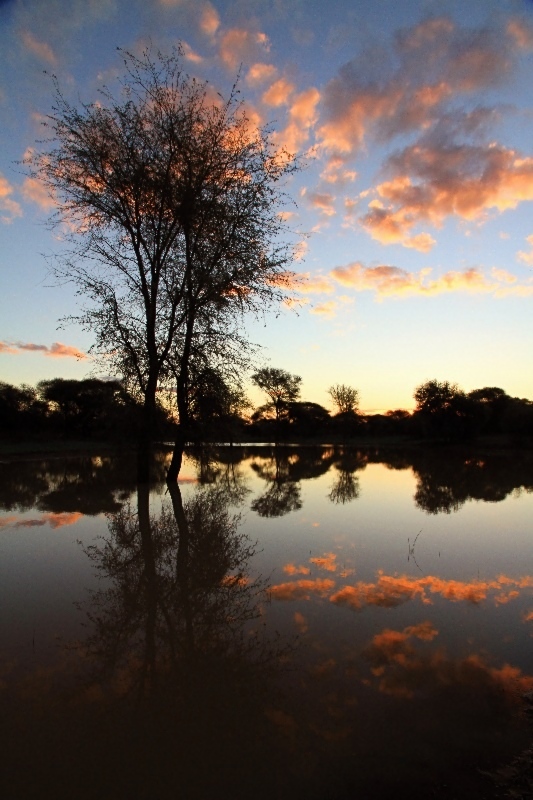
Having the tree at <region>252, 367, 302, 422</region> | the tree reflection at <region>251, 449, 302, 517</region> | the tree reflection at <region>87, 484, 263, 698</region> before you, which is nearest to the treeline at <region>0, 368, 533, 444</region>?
the tree at <region>252, 367, 302, 422</region>

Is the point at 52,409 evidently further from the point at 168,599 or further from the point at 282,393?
the point at 168,599

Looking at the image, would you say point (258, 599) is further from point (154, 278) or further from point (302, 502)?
point (154, 278)

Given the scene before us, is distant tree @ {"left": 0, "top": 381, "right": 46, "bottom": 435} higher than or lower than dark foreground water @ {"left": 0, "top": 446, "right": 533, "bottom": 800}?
higher

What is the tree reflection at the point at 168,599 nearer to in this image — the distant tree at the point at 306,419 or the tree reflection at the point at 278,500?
the tree reflection at the point at 278,500

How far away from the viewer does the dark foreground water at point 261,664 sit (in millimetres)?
2717

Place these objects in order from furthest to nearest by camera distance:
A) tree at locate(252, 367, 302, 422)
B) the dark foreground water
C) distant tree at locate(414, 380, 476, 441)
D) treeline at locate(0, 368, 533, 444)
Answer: tree at locate(252, 367, 302, 422) → distant tree at locate(414, 380, 476, 441) → treeline at locate(0, 368, 533, 444) → the dark foreground water

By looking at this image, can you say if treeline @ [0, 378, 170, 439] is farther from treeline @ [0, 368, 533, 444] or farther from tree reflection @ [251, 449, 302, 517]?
tree reflection @ [251, 449, 302, 517]

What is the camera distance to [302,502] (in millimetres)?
13969

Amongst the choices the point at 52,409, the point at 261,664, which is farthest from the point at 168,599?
the point at 52,409

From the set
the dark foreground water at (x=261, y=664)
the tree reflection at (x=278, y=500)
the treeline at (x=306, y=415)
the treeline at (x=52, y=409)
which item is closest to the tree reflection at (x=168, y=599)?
the dark foreground water at (x=261, y=664)

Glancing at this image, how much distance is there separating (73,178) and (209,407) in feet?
27.0

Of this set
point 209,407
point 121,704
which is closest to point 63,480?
point 209,407

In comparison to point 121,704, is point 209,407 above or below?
above

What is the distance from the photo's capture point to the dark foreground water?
2717 millimetres
